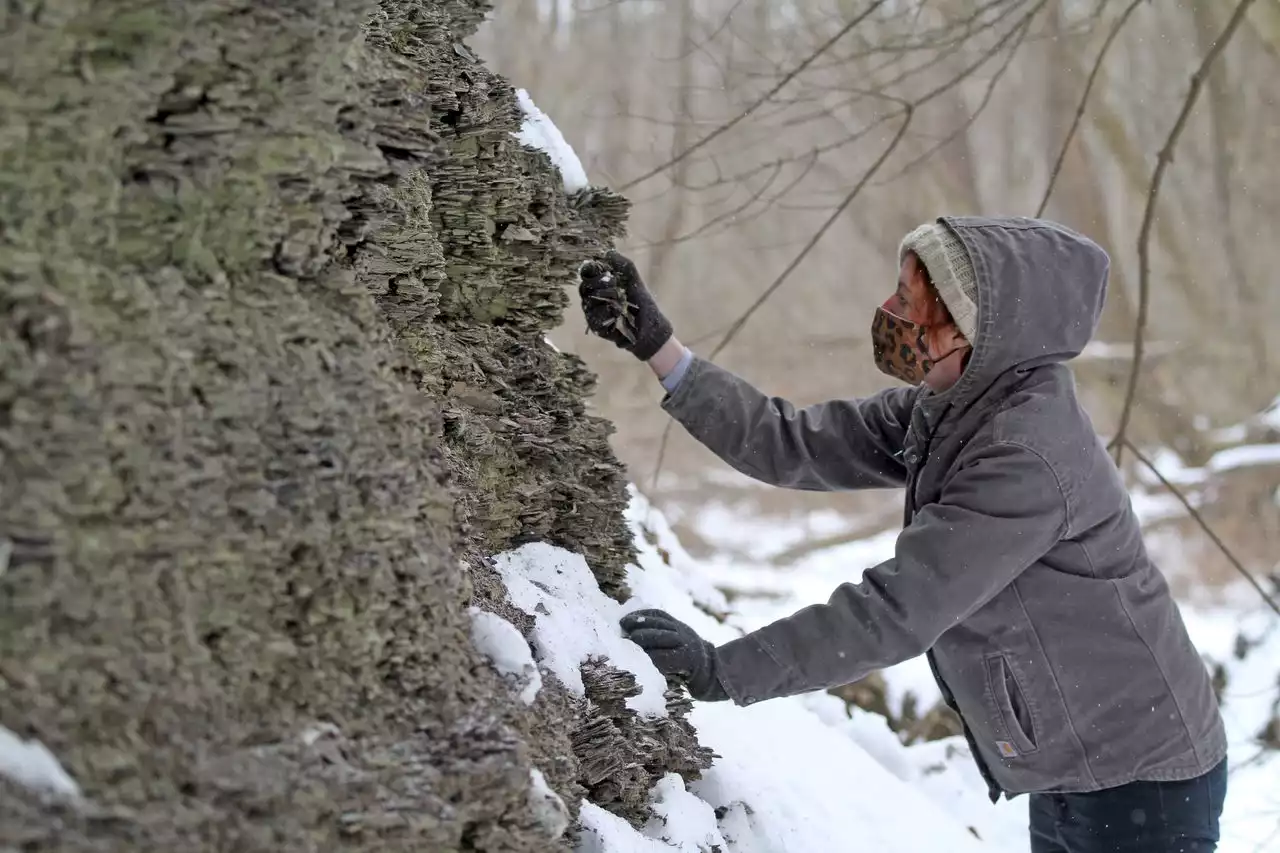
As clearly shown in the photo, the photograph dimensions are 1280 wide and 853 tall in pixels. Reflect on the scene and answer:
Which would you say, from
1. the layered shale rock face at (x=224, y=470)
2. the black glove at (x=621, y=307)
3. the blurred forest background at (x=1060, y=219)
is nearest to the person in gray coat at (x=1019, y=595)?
the black glove at (x=621, y=307)

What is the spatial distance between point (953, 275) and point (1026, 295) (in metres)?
0.15

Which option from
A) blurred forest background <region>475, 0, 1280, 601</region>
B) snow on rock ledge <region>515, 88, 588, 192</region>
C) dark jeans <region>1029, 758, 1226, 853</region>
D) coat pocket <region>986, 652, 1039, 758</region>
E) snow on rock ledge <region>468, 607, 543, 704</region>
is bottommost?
dark jeans <region>1029, 758, 1226, 853</region>

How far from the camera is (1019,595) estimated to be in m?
2.04

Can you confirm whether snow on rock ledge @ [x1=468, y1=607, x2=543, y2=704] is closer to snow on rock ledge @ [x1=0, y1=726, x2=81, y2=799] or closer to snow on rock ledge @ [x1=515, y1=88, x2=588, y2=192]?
snow on rock ledge @ [x1=0, y1=726, x2=81, y2=799]

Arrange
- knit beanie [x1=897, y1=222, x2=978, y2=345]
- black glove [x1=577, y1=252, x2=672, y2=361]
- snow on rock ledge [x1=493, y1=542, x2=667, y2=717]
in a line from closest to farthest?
snow on rock ledge [x1=493, y1=542, x2=667, y2=717] → knit beanie [x1=897, y1=222, x2=978, y2=345] → black glove [x1=577, y1=252, x2=672, y2=361]

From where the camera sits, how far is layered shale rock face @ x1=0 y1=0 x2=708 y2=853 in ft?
3.21

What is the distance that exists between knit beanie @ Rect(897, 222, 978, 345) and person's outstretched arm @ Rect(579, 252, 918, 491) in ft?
1.54

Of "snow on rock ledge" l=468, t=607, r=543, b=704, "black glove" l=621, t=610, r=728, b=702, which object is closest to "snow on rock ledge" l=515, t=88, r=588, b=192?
"black glove" l=621, t=610, r=728, b=702

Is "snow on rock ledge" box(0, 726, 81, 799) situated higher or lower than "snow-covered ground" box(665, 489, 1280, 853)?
lower

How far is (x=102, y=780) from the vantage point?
3.18 ft

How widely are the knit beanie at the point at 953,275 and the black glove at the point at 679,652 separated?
0.84 meters

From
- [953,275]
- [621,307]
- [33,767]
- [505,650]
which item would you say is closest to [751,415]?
[621,307]

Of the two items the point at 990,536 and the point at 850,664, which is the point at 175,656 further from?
the point at 990,536

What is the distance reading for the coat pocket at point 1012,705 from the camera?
81.4 inches
